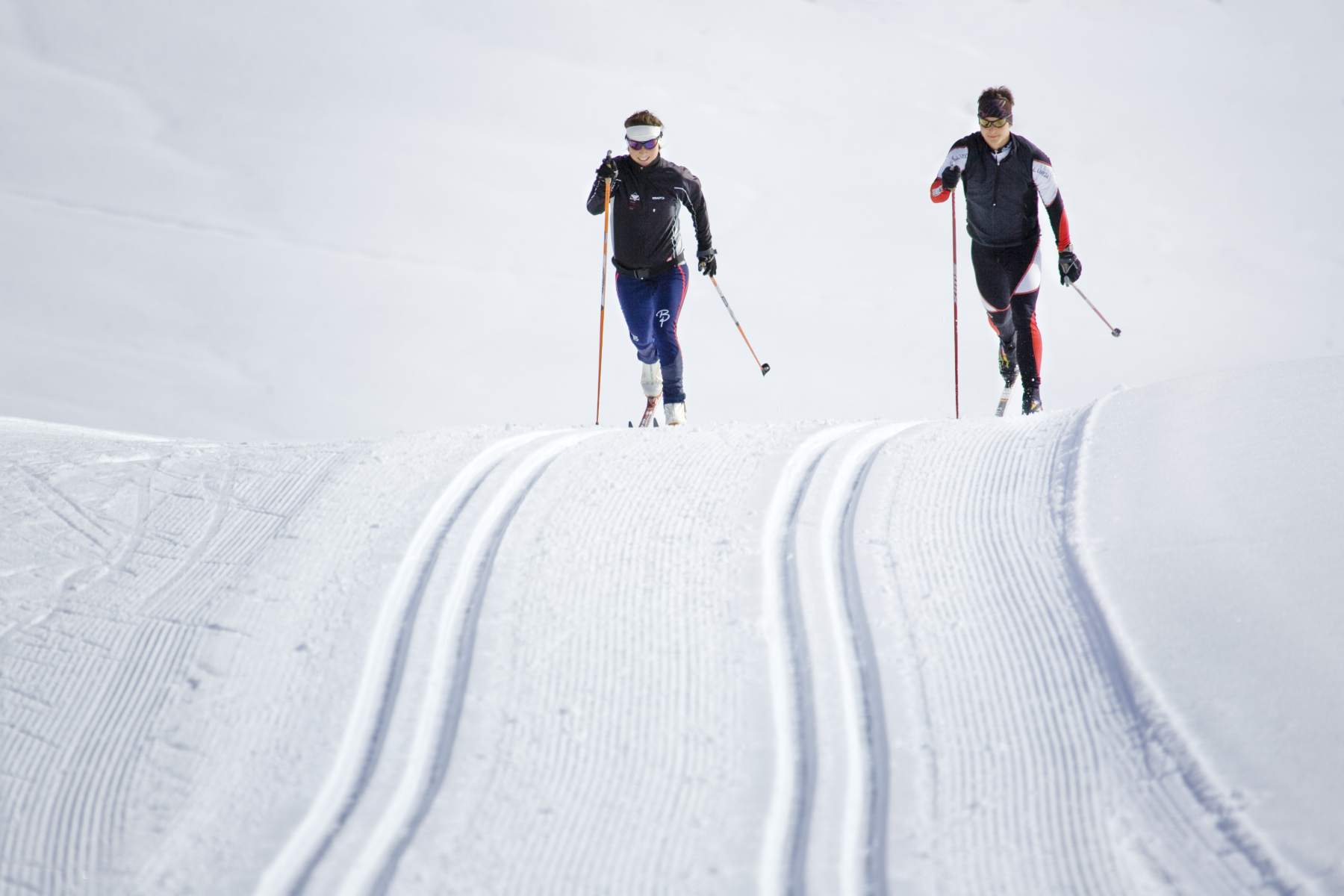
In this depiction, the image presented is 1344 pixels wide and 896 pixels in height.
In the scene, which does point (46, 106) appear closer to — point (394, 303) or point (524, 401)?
point (394, 303)

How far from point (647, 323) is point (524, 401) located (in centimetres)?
335

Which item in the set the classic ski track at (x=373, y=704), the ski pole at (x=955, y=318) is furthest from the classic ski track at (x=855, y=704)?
the ski pole at (x=955, y=318)

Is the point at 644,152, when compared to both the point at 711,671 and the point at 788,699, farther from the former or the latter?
the point at 788,699

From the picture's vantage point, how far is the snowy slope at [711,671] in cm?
271

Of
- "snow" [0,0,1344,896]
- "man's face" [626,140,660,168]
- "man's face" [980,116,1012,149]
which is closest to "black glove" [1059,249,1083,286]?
"man's face" [980,116,1012,149]

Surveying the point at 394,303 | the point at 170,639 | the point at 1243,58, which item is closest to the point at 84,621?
the point at 170,639

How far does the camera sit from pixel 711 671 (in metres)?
3.27

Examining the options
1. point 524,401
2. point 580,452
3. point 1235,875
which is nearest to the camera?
point 1235,875

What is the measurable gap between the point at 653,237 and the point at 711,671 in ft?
10.8

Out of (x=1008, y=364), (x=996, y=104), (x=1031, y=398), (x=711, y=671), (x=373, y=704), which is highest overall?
(x=996, y=104)

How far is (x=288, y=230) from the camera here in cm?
1143

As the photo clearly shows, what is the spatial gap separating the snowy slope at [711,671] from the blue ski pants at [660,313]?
77.5 inches

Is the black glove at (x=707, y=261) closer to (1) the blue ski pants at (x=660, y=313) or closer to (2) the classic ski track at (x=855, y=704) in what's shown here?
(1) the blue ski pants at (x=660, y=313)

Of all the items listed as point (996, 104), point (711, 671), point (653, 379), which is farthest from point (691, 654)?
point (996, 104)
